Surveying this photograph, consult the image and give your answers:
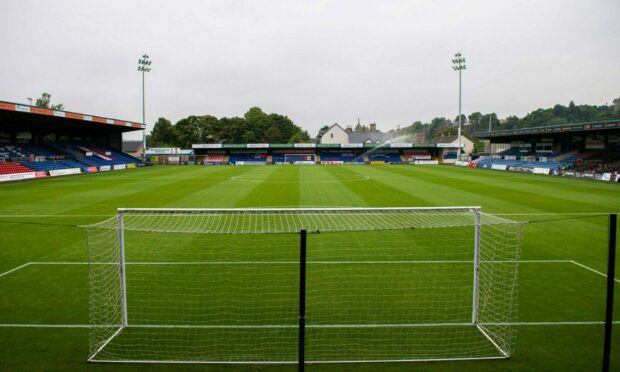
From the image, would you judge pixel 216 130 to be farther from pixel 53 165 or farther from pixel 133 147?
pixel 53 165

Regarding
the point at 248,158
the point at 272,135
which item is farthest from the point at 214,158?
the point at 272,135

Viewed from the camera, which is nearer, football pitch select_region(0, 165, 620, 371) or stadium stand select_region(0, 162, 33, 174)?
football pitch select_region(0, 165, 620, 371)

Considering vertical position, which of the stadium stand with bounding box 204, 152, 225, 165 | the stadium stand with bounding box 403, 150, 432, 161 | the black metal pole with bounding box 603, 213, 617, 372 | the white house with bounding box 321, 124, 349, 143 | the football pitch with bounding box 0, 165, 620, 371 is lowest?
the football pitch with bounding box 0, 165, 620, 371

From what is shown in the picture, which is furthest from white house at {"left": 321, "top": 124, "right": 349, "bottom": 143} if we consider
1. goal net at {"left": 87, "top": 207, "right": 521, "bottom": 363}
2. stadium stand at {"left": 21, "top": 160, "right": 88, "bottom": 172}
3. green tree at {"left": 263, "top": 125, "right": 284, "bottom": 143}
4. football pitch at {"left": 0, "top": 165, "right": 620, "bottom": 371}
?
goal net at {"left": 87, "top": 207, "right": 521, "bottom": 363}

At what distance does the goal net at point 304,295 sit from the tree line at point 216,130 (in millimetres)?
91448

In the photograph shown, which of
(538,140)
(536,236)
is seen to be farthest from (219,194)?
(538,140)

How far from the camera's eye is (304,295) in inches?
154

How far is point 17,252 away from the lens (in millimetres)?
11438

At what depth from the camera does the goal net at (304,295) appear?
19.6ft

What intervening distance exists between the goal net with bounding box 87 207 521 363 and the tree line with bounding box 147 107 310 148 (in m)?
91.4

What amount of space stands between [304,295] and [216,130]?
4030 inches

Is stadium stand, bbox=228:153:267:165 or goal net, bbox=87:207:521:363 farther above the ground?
stadium stand, bbox=228:153:267:165

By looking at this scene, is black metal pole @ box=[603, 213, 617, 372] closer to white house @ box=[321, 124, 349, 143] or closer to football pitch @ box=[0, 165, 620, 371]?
football pitch @ box=[0, 165, 620, 371]

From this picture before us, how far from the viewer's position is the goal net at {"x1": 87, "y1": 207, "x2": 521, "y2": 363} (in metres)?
5.97
